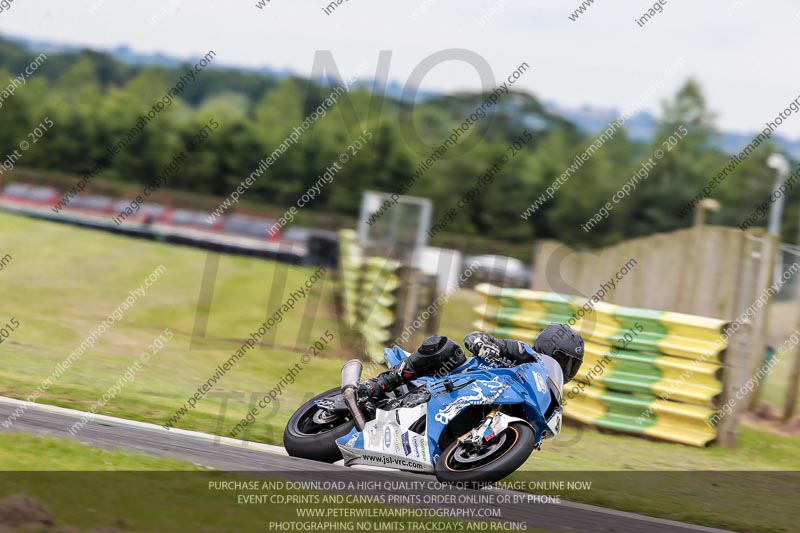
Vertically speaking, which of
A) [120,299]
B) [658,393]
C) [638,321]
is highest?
[120,299]

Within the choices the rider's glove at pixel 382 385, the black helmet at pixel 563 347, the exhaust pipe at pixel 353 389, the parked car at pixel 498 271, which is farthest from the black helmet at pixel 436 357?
the parked car at pixel 498 271

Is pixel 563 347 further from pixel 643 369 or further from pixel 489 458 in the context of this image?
pixel 643 369

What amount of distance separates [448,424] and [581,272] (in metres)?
9.85

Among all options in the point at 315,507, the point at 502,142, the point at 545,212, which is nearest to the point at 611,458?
the point at 315,507

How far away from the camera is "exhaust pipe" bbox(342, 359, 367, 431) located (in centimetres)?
786

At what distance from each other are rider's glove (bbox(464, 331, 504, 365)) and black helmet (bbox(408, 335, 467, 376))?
12 centimetres

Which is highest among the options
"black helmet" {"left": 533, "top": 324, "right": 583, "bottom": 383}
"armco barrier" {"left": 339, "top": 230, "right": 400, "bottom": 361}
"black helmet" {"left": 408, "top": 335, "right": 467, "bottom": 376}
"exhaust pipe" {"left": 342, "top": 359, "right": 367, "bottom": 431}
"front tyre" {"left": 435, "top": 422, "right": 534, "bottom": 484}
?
"armco barrier" {"left": 339, "top": 230, "right": 400, "bottom": 361}

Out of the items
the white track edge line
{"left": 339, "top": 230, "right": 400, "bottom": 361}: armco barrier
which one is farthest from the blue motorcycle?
{"left": 339, "top": 230, "right": 400, "bottom": 361}: armco barrier

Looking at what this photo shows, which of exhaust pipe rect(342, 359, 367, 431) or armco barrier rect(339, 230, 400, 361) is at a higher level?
armco barrier rect(339, 230, 400, 361)

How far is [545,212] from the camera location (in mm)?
64188

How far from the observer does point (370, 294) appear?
1983 centimetres

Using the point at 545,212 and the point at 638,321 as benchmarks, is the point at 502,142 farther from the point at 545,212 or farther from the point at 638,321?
the point at 638,321

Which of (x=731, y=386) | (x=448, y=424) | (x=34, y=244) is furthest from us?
(x=34, y=244)

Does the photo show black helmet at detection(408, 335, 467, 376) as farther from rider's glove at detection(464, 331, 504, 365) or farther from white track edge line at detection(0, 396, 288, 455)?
white track edge line at detection(0, 396, 288, 455)
